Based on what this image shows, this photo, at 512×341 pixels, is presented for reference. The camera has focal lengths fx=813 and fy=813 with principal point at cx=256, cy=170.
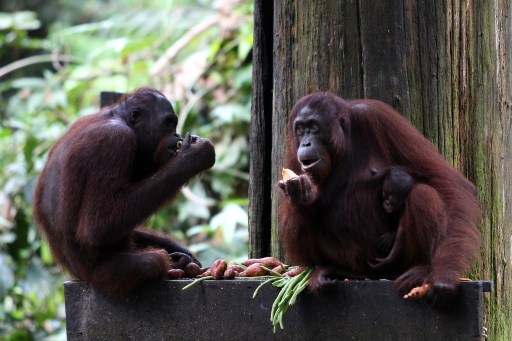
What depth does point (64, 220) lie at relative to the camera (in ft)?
11.9

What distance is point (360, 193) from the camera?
3.19 meters

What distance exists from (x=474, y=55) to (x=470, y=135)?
14.5 inches

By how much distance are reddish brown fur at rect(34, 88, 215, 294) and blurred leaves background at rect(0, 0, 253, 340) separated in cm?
260

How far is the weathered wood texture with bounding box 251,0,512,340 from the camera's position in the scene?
11.5ft

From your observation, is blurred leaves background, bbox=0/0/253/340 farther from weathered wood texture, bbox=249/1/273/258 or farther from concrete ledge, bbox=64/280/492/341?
concrete ledge, bbox=64/280/492/341

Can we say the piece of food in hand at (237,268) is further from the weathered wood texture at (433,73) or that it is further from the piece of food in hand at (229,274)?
the weathered wood texture at (433,73)

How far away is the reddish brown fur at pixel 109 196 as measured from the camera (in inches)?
137

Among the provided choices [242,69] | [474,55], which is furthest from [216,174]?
[474,55]

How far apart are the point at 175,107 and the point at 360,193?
398 centimetres

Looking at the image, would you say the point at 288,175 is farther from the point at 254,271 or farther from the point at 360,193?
the point at 254,271

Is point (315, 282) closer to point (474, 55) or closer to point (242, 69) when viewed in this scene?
point (474, 55)

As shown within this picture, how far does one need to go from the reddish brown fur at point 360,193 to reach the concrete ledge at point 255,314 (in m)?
0.15

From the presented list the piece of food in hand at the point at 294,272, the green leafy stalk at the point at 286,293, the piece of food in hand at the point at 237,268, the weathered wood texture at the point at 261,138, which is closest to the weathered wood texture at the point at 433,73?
the weathered wood texture at the point at 261,138

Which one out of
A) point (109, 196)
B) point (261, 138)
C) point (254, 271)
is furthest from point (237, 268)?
point (261, 138)
